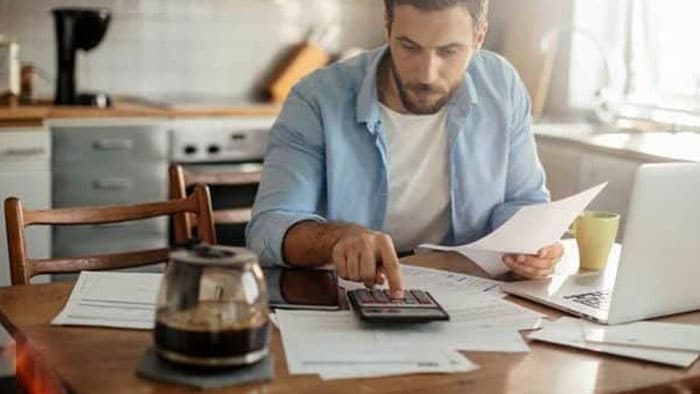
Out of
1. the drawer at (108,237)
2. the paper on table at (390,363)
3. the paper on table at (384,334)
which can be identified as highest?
the paper on table at (390,363)

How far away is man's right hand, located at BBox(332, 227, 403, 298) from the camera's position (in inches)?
57.5

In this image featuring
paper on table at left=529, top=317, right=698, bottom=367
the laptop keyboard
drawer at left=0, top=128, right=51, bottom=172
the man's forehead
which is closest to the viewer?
paper on table at left=529, top=317, right=698, bottom=367

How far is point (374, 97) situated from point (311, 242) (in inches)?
15.8

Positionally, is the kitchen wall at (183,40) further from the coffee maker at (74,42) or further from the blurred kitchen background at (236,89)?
the coffee maker at (74,42)

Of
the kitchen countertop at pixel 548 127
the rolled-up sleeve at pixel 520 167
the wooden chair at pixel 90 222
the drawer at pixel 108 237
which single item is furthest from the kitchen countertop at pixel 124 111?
the rolled-up sleeve at pixel 520 167

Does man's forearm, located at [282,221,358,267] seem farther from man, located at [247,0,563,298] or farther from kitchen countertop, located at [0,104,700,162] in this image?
kitchen countertop, located at [0,104,700,162]

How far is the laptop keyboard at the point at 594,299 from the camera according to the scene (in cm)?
156

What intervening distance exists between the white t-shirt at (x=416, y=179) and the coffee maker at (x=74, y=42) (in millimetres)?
1804

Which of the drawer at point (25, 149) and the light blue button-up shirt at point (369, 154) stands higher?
the light blue button-up shirt at point (369, 154)

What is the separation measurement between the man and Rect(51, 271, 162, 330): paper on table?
0.25 metres

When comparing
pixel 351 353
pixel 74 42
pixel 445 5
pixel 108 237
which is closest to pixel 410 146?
pixel 445 5

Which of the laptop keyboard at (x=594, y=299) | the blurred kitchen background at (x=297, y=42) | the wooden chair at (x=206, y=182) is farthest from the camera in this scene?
the blurred kitchen background at (x=297, y=42)

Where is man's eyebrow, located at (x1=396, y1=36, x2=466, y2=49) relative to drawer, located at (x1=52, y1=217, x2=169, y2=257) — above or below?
above

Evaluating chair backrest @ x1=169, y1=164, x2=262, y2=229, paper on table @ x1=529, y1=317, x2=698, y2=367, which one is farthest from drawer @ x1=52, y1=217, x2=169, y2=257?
paper on table @ x1=529, y1=317, x2=698, y2=367
